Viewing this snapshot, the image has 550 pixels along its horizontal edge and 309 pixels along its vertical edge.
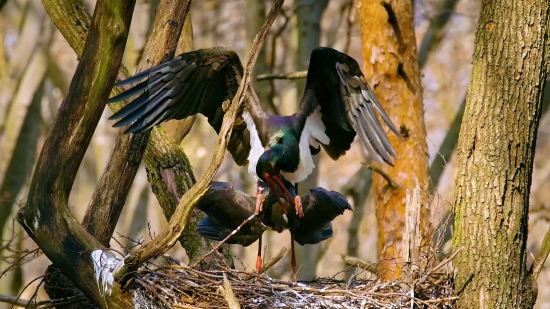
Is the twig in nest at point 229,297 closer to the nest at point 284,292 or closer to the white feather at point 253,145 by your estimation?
the nest at point 284,292

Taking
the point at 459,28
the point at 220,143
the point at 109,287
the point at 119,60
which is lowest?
the point at 109,287

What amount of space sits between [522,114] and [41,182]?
255cm

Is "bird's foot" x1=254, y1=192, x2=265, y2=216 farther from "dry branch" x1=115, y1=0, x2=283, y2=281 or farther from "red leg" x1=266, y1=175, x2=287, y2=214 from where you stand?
"dry branch" x1=115, y1=0, x2=283, y2=281

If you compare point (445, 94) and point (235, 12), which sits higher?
point (235, 12)

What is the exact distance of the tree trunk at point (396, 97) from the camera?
6.57 m

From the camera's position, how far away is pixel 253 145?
19.4ft

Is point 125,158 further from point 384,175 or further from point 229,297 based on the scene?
point 384,175

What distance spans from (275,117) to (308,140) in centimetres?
32

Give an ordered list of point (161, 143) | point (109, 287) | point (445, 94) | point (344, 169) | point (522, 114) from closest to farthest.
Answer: point (109, 287) → point (522, 114) → point (161, 143) → point (445, 94) → point (344, 169)

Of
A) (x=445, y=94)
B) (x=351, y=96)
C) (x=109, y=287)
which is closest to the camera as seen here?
(x=109, y=287)

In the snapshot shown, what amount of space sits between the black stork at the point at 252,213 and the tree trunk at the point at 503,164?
1.46m

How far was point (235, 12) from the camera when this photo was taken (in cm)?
1436

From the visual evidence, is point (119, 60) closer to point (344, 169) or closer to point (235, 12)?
point (235, 12)

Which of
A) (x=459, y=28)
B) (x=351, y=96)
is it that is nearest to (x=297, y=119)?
(x=351, y=96)
